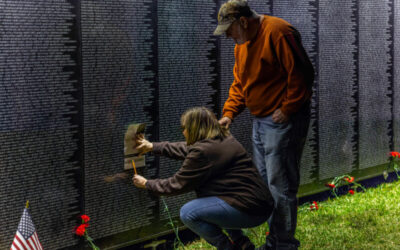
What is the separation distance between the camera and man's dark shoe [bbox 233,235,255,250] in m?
3.59

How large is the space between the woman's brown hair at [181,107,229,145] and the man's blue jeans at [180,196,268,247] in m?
0.42

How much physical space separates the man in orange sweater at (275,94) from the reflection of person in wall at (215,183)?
41 cm

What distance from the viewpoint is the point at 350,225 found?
4844mm

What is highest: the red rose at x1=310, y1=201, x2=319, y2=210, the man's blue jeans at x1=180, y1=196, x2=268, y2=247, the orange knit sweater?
the orange knit sweater

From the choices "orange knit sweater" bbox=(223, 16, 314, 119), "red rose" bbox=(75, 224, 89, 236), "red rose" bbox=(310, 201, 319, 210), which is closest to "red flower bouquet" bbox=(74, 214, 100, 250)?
"red rose" bbox=(75, 224, 89, 236)

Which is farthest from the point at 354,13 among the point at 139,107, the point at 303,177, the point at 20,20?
the point at 20,20

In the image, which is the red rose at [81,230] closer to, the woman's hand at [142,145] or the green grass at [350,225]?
the woman's hand at [142,145]

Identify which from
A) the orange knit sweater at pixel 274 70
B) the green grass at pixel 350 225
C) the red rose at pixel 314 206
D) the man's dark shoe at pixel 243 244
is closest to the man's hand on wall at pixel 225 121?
the orange knit sweater at pixel 274 70

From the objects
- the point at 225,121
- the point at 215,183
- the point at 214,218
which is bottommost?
the point at 214,218

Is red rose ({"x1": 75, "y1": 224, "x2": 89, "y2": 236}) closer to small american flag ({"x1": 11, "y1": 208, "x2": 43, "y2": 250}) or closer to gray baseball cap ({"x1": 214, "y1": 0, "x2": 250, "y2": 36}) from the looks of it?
small american flag ({"x1": 11, "y1": 208, "x2": 43, "y2": 250})

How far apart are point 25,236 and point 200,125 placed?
4.17 ft

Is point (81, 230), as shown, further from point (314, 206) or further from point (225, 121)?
point (314, 206)

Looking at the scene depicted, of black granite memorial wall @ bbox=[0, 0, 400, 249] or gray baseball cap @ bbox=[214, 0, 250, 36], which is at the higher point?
gray baseball cap @ bbox=[214, 0, 250, 36]

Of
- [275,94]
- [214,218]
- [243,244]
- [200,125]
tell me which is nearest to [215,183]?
[214,218]
